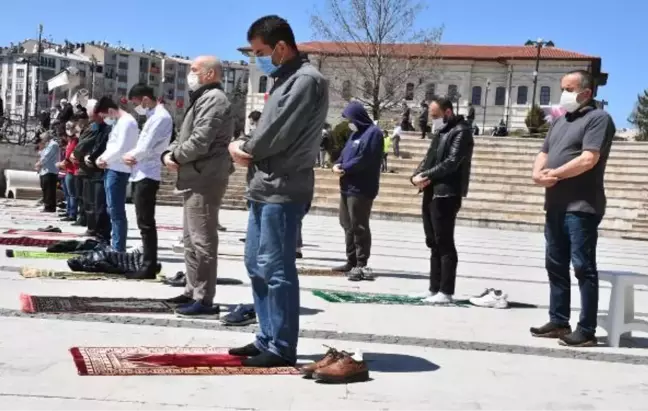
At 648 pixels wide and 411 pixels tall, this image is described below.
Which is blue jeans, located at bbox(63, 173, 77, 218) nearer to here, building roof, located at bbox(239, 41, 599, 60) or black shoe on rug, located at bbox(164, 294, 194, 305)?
black shoe on rug, located at bbox(164, 294, 194, 305)

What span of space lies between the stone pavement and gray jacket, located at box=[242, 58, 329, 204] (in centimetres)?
97

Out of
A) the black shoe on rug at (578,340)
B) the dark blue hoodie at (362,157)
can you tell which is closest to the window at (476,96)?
the dark blue hoodie at (362,157)

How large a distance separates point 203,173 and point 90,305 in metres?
1.23

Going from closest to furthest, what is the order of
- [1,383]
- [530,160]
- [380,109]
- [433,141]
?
[1,383]
[433,141]
[530,160]
[380,109]

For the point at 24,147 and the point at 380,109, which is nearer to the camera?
the point at 24,147

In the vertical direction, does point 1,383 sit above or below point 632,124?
below

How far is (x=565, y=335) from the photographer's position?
18.2ft

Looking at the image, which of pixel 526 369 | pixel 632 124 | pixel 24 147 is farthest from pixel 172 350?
pixel 632 124

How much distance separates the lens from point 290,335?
4.42 metres

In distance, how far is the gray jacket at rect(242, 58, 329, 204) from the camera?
4.28 metres

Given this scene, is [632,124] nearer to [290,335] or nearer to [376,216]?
[376,216]

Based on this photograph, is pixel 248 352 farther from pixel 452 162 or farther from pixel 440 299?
pixel 452 162

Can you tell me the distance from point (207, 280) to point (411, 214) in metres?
17.4

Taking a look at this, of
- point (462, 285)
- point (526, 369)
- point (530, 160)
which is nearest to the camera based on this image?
point (526, 369)
